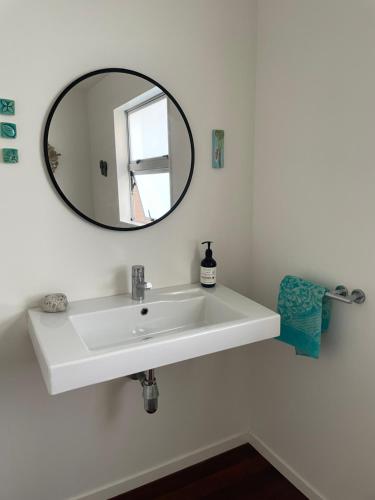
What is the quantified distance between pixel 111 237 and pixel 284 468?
1362 mm

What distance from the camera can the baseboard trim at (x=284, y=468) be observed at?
166 centimetres

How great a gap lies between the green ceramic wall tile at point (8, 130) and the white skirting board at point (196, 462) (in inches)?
58.5

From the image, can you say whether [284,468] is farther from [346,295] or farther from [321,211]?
[321,211]

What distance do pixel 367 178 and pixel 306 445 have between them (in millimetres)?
1180

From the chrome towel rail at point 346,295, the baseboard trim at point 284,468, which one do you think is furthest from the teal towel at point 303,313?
the baseboard trim at point 284,468

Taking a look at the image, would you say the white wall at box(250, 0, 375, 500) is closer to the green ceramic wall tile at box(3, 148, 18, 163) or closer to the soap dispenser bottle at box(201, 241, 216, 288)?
→ the soap dispenser bottle at box(201, 241, 216, 288)

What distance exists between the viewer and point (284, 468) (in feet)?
5.93

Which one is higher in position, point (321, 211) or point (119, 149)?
point (119, 149)

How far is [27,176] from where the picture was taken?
4.40ft

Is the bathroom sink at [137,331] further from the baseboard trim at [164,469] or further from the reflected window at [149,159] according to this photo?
the baseboard trim at [164,469]

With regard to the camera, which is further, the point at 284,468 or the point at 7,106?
the point at 284,468

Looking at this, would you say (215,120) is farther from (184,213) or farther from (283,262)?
(283,262)

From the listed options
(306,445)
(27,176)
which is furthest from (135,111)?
(306,445)

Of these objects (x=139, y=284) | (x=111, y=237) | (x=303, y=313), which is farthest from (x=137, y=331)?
(x=303, y=313)
